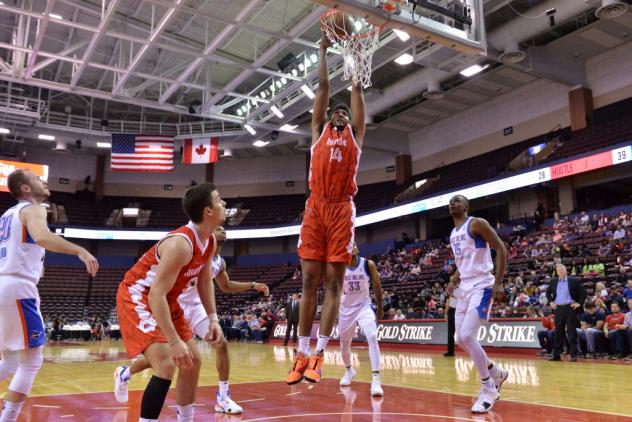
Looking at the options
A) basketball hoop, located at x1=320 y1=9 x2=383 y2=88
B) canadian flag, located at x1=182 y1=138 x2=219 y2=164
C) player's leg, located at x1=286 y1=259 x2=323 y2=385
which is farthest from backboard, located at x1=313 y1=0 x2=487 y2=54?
canadian flag, located at x1=182 y1=138 x2=219 y2=164

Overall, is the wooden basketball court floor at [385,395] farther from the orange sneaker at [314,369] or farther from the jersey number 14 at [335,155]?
the jersey number 14 at [335,155]

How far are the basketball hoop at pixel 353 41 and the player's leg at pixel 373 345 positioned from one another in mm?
3022

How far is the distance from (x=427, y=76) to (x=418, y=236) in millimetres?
10514

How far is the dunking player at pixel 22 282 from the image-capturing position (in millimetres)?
3688

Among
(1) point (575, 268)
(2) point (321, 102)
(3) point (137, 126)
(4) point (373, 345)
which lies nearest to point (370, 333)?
(4) point (373, 345)

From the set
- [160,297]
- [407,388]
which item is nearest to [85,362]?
[407,388]

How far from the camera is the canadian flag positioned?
26.7 metres

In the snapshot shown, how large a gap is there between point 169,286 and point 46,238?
122cm

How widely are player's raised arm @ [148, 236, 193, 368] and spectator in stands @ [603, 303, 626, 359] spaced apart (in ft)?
33.2

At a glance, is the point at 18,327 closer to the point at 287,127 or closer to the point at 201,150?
the point at 287,127

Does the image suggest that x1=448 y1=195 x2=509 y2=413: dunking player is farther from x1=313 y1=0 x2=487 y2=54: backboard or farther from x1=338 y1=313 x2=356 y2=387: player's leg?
x1=313 y1=0 x2=487 y2=54: backboard

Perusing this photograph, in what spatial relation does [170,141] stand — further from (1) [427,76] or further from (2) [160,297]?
(2) [160,297]

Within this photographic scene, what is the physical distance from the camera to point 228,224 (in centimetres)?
3512

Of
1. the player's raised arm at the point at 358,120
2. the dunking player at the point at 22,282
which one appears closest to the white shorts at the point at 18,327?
the dunking player at the point at 22,282
